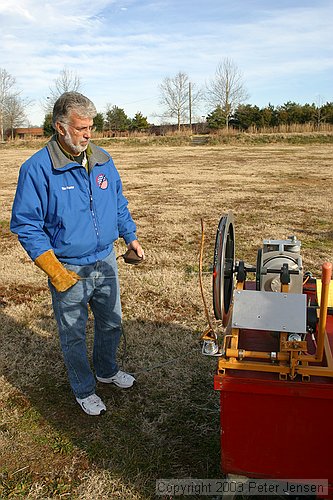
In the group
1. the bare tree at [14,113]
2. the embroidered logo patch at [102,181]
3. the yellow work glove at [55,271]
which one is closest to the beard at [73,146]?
the embroidered logo patch at [102,181]

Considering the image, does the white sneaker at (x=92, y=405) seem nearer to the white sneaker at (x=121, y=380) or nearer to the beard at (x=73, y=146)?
the white sneaker at (x=121, y=380)

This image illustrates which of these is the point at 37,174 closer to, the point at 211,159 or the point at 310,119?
the point at 211,159

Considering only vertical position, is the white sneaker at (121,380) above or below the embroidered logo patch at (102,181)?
below

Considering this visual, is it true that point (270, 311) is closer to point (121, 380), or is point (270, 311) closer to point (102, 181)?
point (102, 181)

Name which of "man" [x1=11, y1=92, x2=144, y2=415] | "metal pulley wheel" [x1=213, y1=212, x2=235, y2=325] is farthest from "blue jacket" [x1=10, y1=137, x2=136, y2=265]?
"metal pulley wheel" [x1=213, y1=212, x2=235, y2=325]

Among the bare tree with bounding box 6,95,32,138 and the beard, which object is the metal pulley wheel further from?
the bare tree with bounding box 6,95,32,138

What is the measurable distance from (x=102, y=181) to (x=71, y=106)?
473 millimetres

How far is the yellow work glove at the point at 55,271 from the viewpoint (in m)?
2.46

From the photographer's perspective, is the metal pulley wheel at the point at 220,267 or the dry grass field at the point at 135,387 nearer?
the metal pulley wheel at the point at 220,267

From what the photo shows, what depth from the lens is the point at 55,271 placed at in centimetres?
248

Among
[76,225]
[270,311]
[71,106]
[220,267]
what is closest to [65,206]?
[76,225]

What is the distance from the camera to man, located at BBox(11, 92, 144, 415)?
244cm

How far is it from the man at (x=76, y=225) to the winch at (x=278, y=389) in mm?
859

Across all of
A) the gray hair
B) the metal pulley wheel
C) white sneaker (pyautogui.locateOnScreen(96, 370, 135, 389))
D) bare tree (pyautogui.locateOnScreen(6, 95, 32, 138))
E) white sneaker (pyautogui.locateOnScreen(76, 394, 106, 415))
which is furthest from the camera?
bare tree (pyautogui.locateOnScreen(6, 95, 32, 138))
